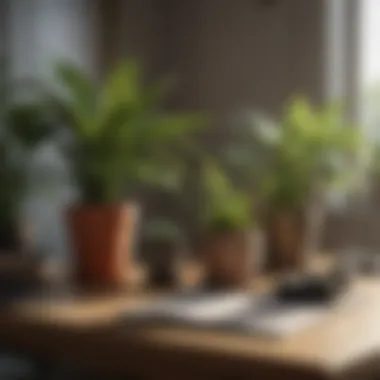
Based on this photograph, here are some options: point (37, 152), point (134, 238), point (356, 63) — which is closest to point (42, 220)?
point (37, 152)

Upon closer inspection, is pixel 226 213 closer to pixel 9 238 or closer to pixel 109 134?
pixel 109 134

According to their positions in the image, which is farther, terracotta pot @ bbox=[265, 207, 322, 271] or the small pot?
terracotta pot @ bbox=[265, 207, 322, 271]

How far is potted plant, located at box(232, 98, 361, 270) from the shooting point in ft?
7.09

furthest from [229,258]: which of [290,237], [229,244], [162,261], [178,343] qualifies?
[178,343]

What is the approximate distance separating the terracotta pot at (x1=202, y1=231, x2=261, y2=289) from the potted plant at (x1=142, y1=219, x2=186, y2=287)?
0.10 meters

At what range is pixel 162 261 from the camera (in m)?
1.98

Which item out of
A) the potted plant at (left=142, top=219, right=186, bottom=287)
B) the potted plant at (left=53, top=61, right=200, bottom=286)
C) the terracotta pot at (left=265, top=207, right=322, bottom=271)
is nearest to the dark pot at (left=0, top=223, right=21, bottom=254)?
the potted plant at (left=53, top=61, right=200, bottom=286)

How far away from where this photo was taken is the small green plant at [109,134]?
6.29 ft

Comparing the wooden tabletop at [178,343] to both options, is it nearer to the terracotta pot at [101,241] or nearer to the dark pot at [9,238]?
the terracotta pot at [101,241]

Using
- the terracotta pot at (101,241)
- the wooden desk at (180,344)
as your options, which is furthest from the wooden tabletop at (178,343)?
the terracotta pot at (101,241)

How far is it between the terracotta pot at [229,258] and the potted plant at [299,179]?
0.25 meters

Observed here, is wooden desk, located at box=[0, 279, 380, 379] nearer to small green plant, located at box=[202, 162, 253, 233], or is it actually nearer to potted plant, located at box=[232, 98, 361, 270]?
small green plant, located at box=[202, 162, 253, 233]

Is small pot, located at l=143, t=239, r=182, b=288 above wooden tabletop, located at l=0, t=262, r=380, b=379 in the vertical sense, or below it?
above

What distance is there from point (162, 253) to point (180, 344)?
0.55 metres
